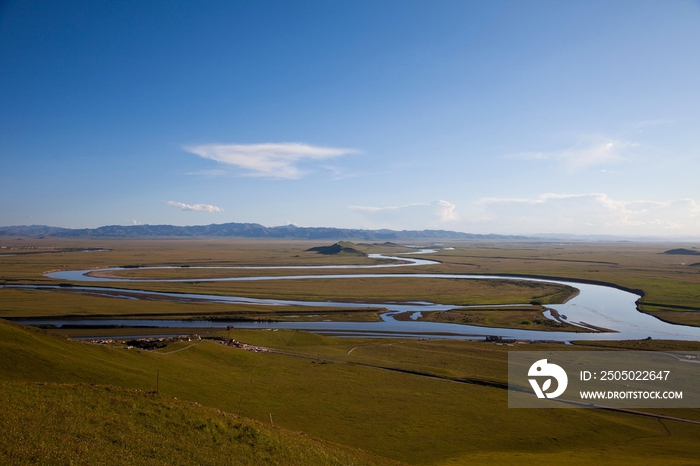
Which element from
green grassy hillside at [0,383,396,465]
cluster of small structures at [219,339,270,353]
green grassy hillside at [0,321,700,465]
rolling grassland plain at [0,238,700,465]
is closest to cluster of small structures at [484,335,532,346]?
rolling grassland plain at [0,238,700,465]

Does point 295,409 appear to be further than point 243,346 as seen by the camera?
No

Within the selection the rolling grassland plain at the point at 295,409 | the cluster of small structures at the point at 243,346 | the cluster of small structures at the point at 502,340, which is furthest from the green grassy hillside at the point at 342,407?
the cluster of small structures at the point at 502,340


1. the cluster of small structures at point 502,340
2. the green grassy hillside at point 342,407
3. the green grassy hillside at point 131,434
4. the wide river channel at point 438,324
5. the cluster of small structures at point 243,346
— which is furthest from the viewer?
the wide river channel at point 438,324

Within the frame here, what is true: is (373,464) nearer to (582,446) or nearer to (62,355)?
(582,446)

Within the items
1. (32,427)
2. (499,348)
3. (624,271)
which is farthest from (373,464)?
(624,271)

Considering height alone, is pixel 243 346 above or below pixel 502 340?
above

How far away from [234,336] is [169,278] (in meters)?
82.1

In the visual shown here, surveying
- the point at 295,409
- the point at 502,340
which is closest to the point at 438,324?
the point at 502,340

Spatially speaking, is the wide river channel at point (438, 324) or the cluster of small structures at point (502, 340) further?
the wide river channel at point (438, 324)

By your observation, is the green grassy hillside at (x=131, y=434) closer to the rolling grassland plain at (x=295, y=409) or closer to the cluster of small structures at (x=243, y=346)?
the rolling grassland plain at (x=295, y=409)

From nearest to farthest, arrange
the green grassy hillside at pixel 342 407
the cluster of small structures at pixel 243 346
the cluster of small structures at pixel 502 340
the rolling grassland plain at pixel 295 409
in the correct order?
the rolling grassland plain at pixel 295 409 < the green grassy hillside at pixel 342 407 < the cluster of small structures at pixel 243 346 < the cluster of small structures at pixel 502 340

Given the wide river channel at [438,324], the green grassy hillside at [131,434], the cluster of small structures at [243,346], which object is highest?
the green grassy hillside at [131,434]

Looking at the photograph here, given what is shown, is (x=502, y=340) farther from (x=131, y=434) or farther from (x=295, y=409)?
(x=131, y=434)

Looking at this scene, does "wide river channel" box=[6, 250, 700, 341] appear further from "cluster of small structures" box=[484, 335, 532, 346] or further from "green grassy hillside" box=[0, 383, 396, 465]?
"green grassy hillside" box=[0, 383, 396, 465]
